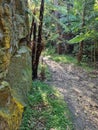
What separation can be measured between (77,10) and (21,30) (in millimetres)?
8164

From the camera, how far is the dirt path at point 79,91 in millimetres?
7371

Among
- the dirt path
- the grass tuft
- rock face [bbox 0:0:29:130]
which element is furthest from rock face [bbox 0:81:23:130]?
the dirt path

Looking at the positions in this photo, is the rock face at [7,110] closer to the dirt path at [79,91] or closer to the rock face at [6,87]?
the rock face at [6,87]

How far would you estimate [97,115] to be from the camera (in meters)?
7.80

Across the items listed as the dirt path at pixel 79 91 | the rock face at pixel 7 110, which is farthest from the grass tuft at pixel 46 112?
the rock face at pixel 7 110

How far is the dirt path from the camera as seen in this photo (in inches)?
290

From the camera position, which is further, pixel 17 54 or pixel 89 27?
pixel 89 27

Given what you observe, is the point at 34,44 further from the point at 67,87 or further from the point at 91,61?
the point at 91,61

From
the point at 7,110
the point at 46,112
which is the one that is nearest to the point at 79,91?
the point at 46,112

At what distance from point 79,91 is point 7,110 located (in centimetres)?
540

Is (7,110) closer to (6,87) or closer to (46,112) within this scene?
(6,87)

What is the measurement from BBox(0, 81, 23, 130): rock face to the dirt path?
2273 millimetres

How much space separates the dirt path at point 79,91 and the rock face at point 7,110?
2273 mm

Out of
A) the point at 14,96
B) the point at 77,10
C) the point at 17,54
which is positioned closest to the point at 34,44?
the point at 17,54
